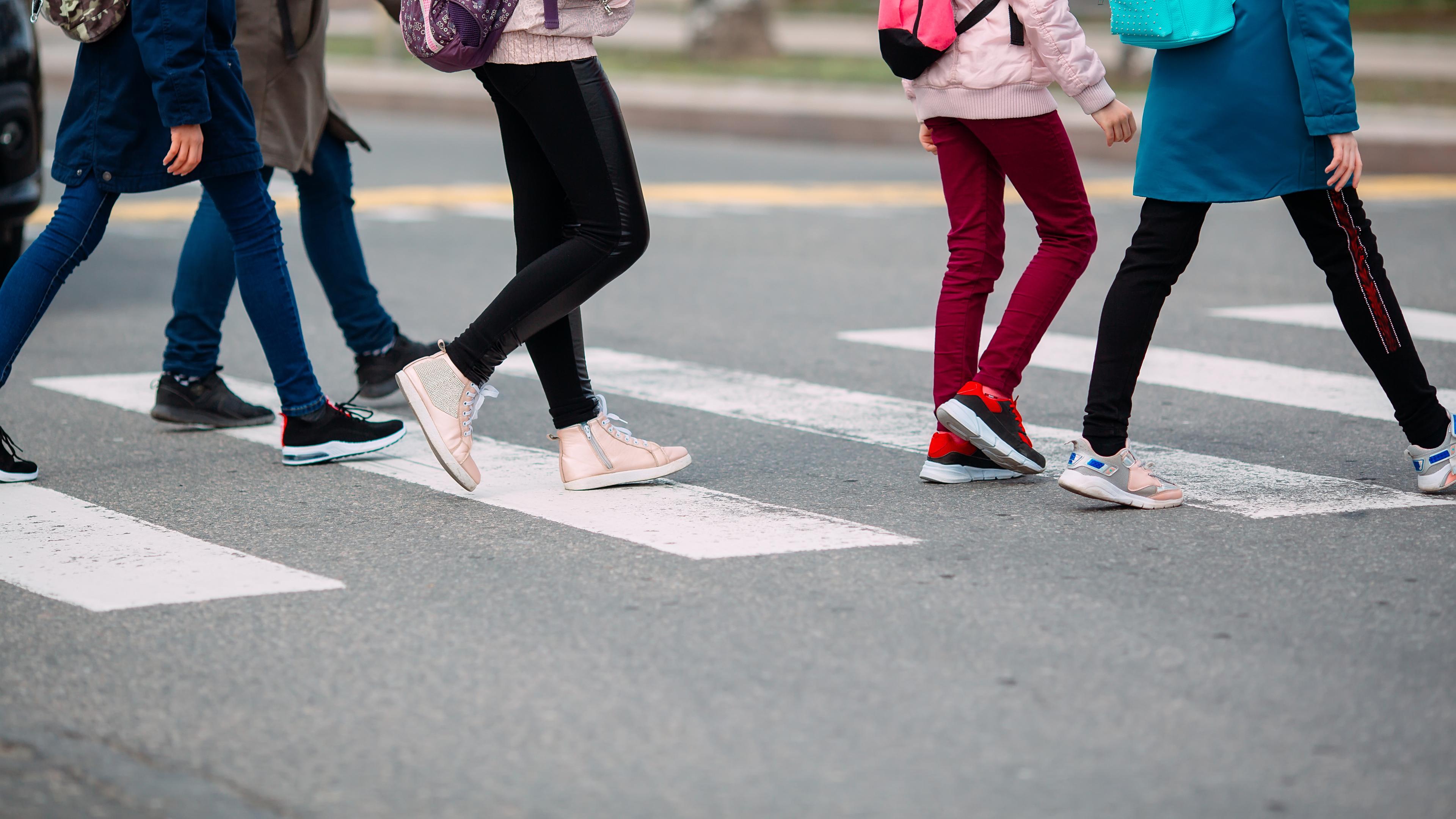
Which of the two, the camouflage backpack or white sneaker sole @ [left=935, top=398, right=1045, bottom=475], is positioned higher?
the camouflage backpack

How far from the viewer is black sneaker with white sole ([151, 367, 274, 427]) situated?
18.5 ft

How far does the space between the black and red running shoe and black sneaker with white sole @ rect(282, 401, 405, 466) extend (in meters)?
1.47

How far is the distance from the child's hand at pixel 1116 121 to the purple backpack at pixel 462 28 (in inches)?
50.1

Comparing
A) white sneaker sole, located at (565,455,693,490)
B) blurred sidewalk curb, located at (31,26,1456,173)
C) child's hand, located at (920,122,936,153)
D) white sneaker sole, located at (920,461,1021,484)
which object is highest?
child's hand, located at (920,122,936,153)

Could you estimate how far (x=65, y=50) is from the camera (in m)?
30.8

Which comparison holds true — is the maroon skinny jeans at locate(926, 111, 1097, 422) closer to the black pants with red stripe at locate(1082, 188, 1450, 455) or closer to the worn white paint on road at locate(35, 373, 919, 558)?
the black pants with red stripe at locate(1082, 188, 1450, 455)

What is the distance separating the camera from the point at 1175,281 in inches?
171

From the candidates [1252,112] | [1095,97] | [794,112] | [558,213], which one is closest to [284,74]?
[558,213]

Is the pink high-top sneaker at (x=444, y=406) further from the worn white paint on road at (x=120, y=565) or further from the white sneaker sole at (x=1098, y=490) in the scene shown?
the white sneaker sole at (x=1098, y=490)

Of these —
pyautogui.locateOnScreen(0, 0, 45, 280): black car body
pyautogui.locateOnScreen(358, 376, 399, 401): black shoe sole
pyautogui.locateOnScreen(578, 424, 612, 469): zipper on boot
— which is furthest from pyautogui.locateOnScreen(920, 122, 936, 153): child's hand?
pyautogui.locateOnScreen(0, 0, 45, 280): black car body

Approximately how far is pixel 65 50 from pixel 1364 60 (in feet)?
64.2

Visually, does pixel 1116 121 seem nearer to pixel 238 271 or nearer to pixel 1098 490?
pixel 1098 490

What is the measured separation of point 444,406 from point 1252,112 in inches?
76.4

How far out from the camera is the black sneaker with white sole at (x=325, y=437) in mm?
5016
